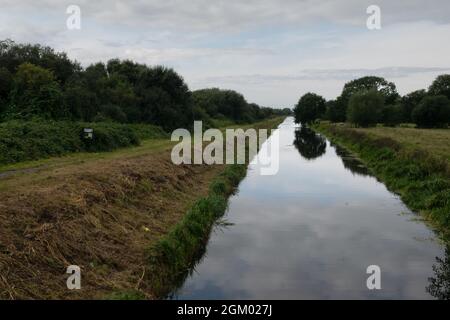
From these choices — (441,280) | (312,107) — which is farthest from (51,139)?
(312,107)

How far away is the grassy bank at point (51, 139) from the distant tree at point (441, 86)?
68.7m

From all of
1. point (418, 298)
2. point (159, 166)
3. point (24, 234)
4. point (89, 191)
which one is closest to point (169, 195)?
point (159, 166)

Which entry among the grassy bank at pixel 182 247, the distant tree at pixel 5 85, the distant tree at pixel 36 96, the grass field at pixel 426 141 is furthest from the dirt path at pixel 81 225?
the grass field at pixel 426 141

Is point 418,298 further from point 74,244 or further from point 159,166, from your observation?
point 159,166

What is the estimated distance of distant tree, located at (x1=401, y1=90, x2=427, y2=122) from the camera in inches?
3125

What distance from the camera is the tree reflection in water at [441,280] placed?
9938 millimetres

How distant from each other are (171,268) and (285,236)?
14.8 feet

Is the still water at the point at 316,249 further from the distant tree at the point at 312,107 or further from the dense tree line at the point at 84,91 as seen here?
the distant tree at the point at 312,107

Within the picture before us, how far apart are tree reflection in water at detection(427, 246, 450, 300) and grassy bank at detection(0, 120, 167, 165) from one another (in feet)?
51.3

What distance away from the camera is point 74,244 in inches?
404

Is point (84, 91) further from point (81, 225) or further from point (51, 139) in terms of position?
point (81, 225)

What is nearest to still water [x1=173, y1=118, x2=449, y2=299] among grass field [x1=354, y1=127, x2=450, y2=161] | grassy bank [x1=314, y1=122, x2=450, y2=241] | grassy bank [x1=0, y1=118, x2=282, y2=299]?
grassy bank [x1=314, y1=122, x2=450, y2=241]

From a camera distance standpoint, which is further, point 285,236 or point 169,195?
point 169,195

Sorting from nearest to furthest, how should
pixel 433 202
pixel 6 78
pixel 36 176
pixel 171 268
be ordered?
1. pixel 171 268
2. pixel 36 176
3. pixel 433 202
4. pixel 6 78
